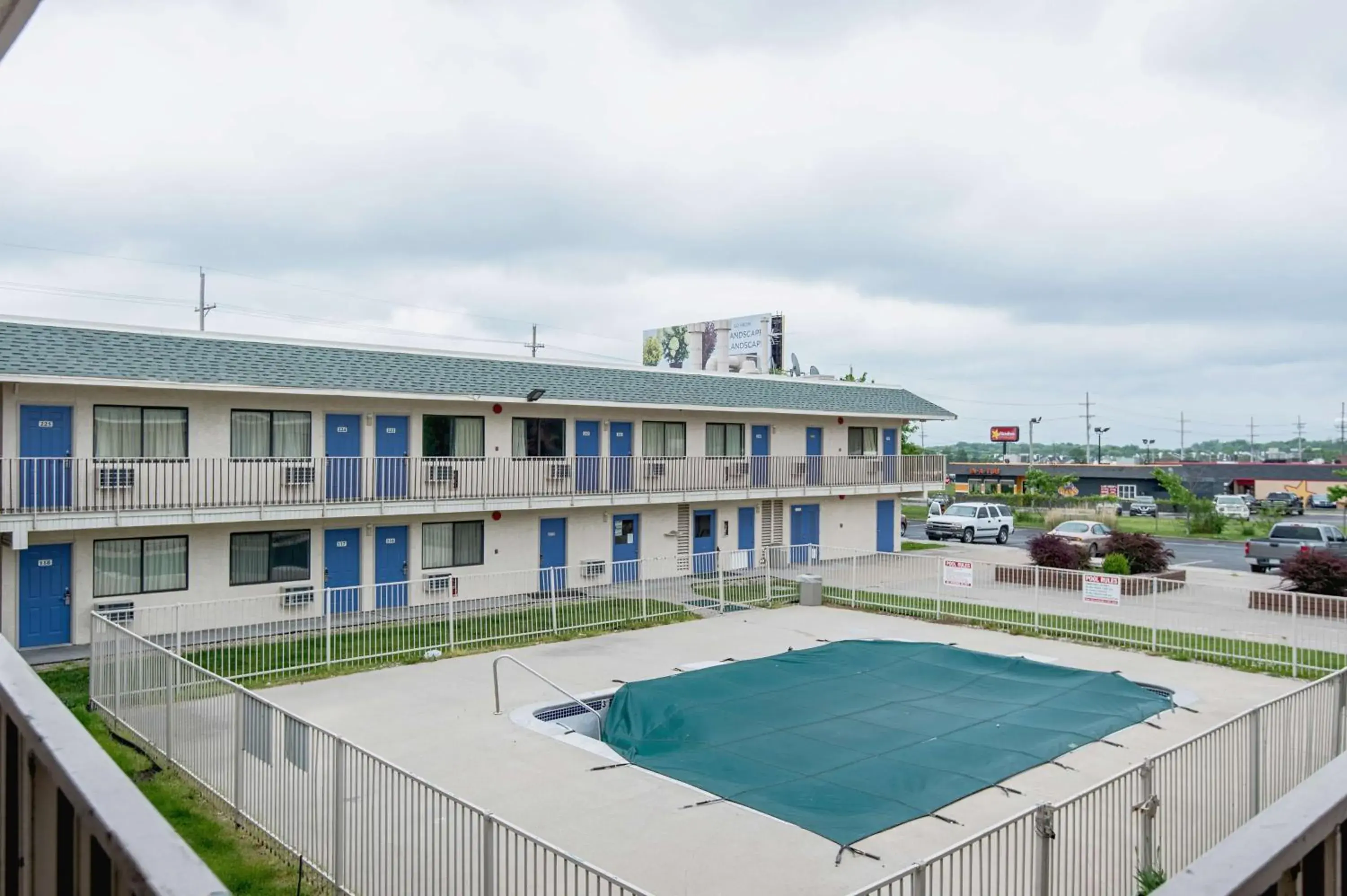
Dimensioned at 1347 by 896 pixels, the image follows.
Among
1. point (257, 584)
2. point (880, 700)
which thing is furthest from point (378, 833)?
point (257, 584)

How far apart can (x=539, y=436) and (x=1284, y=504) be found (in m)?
64.7

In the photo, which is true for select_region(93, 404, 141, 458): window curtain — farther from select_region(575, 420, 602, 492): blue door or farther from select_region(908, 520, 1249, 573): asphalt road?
select_region(908, 520, 1249, 573): asphalt road

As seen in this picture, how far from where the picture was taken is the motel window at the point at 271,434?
947 inches

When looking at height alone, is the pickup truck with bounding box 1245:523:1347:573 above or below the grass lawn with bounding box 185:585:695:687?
above

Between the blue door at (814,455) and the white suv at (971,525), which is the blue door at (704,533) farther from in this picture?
the white suv at (971,525)

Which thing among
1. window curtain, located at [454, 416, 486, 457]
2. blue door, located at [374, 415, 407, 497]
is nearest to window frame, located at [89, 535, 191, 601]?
blue door, located at [374, 415, 407, 497]

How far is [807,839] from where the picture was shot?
1044 centimetres

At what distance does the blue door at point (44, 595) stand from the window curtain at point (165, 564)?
5.14 ft

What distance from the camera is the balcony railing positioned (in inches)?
824

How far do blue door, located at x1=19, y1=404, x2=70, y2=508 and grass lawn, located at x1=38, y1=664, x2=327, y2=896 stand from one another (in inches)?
306

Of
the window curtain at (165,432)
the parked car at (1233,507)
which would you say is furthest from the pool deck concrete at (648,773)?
the parked car at (1233,507)

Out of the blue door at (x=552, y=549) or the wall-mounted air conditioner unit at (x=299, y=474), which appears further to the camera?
the blue door at (x=552, y=549)

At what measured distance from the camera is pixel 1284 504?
2899 inches

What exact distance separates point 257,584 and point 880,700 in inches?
599
